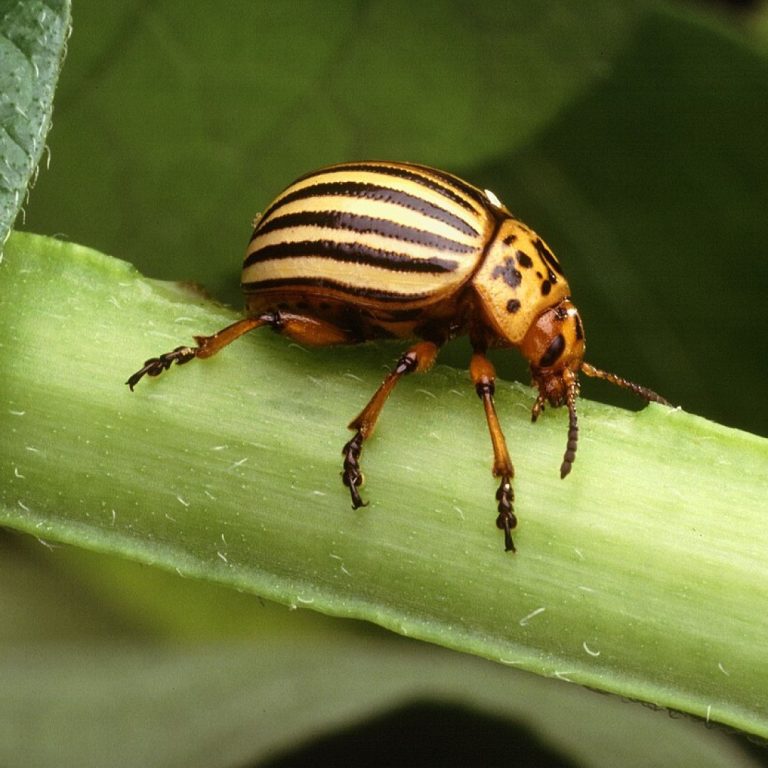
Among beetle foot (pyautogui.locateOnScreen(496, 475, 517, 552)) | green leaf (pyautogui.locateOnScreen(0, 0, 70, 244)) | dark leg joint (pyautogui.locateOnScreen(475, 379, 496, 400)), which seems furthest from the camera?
dark leg joint (pyautogui.locateOnScreen(475, 379, 496, 400))

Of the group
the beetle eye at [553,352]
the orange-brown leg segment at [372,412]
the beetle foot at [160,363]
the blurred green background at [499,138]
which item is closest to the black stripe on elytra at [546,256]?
the beetle eye at [553,352]

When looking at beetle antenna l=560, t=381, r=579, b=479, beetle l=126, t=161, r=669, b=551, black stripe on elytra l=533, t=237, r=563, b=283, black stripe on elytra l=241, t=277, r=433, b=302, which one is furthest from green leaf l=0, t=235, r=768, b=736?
black stripe on elytra l=533, t=237, r=563, b=283

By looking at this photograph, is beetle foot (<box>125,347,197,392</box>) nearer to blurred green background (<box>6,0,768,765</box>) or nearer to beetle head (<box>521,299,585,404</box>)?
beetle head (<box>521,299,585,404</box>)

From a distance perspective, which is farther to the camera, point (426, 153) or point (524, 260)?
point (426, 153)

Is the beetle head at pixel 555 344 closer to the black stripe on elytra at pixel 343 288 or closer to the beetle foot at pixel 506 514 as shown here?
the black stripe on elytra at pixel 343 288

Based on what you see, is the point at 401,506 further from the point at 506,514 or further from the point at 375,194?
the point at 375,194

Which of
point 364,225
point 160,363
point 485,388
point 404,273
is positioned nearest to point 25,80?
point 160,363
